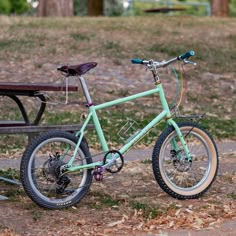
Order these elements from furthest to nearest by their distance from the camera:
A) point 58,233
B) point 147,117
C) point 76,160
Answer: point 147,117
point 76,160
point 58,233

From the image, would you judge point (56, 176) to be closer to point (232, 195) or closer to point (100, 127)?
point (100, 127)

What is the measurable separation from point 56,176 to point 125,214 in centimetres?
65

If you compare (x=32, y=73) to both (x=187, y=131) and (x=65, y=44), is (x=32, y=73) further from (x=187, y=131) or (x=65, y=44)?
(x=187, y=131)

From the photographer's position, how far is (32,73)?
42.1ft

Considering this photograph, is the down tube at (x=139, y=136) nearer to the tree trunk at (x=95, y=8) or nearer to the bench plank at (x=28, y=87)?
the bench plank at (x=28, y=87)

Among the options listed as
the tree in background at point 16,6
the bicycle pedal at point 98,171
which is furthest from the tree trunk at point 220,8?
the tree in background at point 16,6

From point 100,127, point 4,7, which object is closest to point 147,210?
point 100,127

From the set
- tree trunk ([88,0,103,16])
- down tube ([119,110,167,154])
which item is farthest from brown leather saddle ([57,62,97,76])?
tree trunk ([88,0,103,16])

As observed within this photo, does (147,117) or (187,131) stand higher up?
(187,131)

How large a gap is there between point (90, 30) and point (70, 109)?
5.88 metres

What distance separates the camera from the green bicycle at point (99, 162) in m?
5.88

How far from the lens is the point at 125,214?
585 centimetres

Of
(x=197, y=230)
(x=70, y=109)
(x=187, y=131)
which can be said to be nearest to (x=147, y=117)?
(x=70, y=109)

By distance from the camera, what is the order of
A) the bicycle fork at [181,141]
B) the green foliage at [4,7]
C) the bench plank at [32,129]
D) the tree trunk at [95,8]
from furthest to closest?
the green foliage at [4,7]
the tree trunk at [95,8]
the bicycle fork at [181,141]
the bench plank at [32,129]
